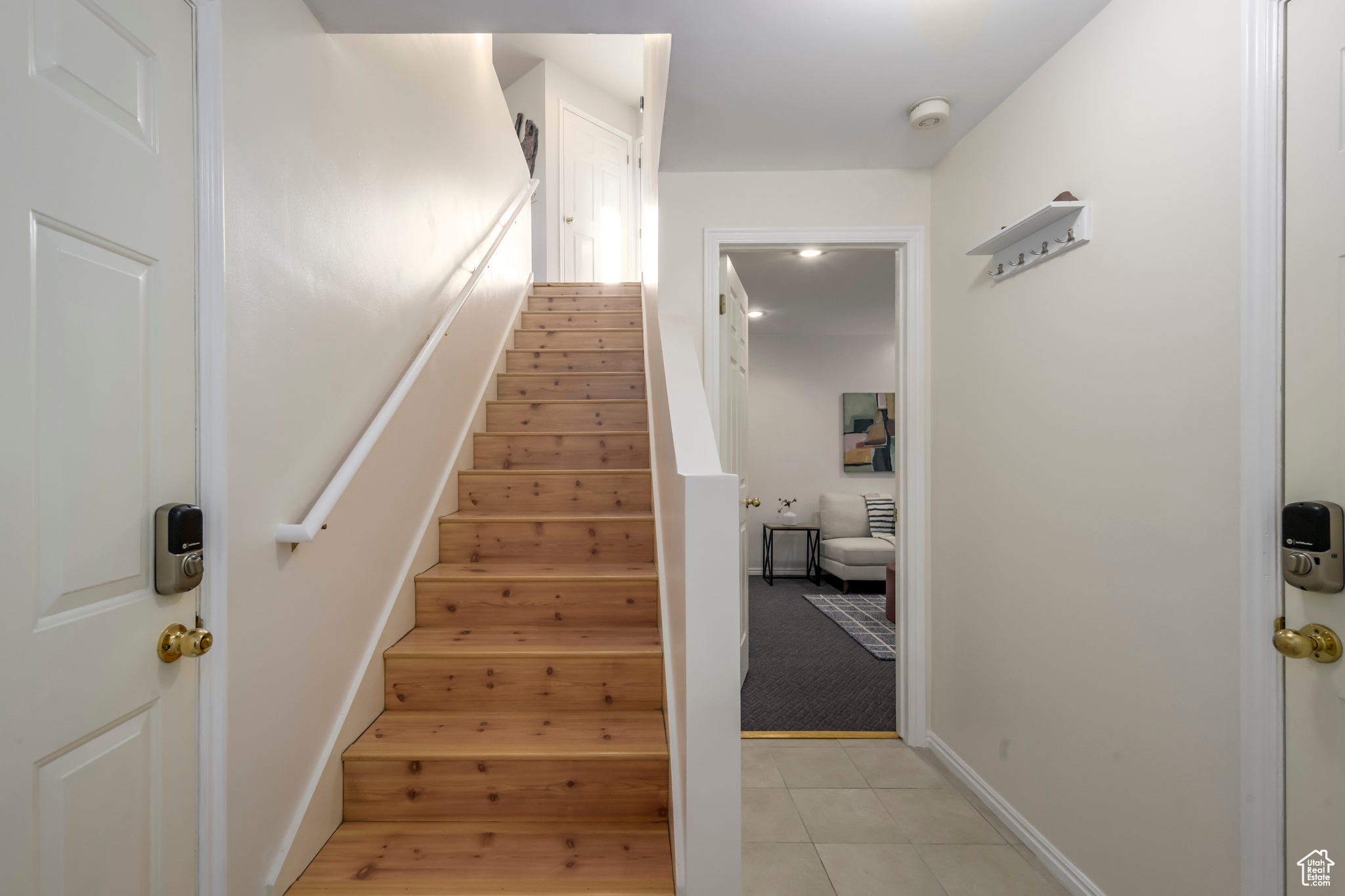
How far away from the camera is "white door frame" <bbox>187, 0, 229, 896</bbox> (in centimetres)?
107

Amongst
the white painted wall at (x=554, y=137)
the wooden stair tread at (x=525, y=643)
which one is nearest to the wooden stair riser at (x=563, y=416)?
the wooden stair tread at (x=525, y=643)

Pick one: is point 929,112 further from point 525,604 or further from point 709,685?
point 525,604

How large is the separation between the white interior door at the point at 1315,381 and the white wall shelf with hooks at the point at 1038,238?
19.2 inches

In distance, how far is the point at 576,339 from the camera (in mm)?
3580

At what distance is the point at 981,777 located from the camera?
80.9 inches

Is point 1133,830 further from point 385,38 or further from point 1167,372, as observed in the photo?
point 385,38

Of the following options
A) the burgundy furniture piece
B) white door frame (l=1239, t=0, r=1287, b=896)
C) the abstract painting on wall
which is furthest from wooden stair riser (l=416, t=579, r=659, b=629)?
the abstract painting on wall

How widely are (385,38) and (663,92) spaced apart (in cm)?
84

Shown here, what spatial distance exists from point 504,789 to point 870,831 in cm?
114

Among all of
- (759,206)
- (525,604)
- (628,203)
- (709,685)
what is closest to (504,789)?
(525,604)

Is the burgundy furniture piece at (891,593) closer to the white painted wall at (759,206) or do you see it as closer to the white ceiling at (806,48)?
the white painted wall at (759,206)

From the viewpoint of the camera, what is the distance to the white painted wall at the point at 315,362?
1.17 m

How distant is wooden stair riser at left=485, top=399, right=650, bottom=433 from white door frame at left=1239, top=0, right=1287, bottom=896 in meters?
2.11

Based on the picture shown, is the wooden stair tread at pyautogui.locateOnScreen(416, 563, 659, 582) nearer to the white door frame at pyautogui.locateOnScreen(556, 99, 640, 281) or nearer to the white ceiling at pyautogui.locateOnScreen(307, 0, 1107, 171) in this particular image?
the white ceiling at pyautogui.locateOnScreen(307, 0, 1107, 171)
